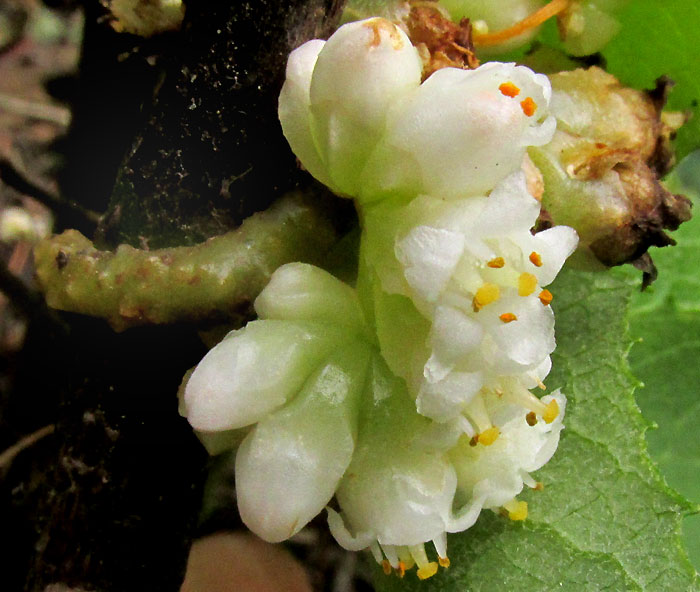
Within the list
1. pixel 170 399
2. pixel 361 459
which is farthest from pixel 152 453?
pixel 361 459

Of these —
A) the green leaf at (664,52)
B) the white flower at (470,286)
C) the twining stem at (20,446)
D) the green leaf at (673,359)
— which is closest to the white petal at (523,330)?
the white flower at (470,286)

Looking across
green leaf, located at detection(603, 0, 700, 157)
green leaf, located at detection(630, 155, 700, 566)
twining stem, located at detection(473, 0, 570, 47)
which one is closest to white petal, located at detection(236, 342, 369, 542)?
twining stem, located at detection(473, 0, 570, 47)

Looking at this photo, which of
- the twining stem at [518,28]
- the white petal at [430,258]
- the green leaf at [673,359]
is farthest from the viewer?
the green leaf at [673,359]

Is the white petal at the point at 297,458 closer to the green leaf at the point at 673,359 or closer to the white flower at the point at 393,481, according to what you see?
the white flower at the point at 393,481

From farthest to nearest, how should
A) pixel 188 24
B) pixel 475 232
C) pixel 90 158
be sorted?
1. pixel 90 158
2. pixel 188 24
3. pixel 475 232

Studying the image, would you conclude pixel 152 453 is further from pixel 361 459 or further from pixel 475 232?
pixel 475 232

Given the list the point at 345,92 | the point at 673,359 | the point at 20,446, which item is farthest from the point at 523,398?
the point at 20,446
